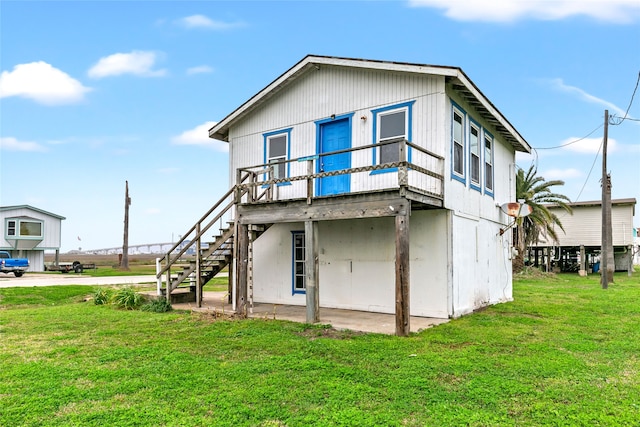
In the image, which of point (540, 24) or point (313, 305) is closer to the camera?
point (313, 305)

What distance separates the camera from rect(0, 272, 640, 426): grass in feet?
15.3

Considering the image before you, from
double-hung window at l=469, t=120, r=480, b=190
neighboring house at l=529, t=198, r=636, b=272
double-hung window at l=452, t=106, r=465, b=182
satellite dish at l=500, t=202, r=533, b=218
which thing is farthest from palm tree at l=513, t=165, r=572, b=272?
double-hung window at l=452, t=106, r=465, b=182

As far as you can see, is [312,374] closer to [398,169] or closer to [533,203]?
[398,169]

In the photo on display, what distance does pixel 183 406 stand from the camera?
16.0ft

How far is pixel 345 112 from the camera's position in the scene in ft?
39.4

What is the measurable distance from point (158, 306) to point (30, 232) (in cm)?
2702

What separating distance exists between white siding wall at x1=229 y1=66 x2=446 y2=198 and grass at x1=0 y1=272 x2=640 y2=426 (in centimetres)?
419

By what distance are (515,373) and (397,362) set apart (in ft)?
5.19

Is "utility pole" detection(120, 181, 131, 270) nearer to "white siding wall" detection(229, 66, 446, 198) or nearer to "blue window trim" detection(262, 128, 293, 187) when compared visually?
"white siding wall" detection(229, 66, 446, 198)

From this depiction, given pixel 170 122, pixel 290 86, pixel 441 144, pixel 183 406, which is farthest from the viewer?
pixel 170 122

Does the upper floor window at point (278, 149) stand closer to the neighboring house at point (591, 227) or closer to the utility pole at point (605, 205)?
the utility pole at point (605, 205)

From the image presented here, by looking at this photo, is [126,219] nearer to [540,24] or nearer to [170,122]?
[170,122]

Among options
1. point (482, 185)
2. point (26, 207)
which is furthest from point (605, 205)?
point (26, 207)

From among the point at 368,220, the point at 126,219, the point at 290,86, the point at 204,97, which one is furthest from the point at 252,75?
the point at 126,219
